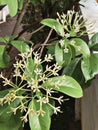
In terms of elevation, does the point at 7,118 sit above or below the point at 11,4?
below

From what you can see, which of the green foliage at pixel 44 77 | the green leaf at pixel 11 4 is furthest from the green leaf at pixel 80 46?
the green leaf at pixel 11 4

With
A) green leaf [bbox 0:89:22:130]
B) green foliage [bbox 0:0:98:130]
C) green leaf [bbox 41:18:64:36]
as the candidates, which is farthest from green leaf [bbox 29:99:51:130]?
green leaf [bbox 41:18:64:36]

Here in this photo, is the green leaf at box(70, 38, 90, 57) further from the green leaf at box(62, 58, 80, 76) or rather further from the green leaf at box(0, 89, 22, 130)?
the green leaf at box(0, 89, 22, 130)

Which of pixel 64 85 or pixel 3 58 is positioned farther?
pixel 3 58

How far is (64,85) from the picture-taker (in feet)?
2.18

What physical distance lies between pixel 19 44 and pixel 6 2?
5.4 inches

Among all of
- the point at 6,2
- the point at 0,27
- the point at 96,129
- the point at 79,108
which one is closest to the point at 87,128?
the point at 96,129

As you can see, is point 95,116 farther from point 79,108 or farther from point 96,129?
point 79,108

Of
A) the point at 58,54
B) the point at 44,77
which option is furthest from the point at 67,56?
the point at 44,77

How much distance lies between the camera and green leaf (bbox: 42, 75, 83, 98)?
635 mm

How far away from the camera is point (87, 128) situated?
52.7 inches

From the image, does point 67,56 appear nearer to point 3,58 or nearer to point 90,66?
point 90,66

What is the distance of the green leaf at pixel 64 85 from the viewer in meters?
0.64

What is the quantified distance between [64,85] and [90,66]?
12 centimetres
